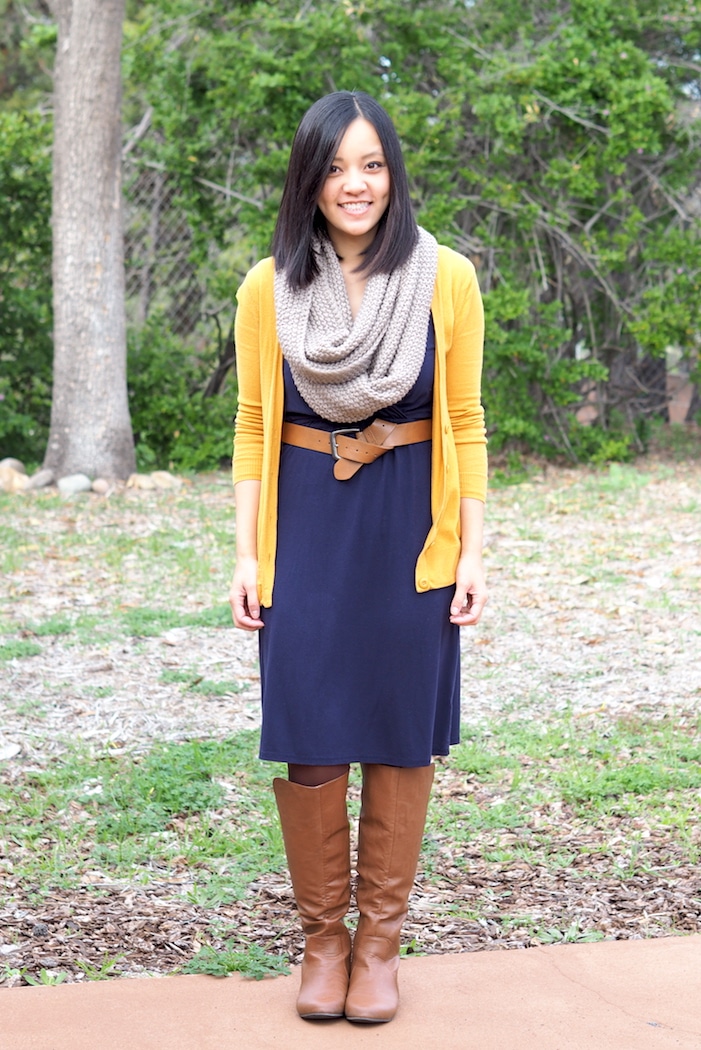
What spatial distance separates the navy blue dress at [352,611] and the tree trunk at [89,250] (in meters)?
6.60

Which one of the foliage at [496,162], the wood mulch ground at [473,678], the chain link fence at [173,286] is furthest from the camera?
the chain link fence at [173,286]

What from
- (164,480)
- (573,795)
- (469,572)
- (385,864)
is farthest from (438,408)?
(164,480)

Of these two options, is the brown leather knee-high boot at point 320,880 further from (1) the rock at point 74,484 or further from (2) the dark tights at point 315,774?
(1) the rock at point 74,484

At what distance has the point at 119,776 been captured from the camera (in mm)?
3783

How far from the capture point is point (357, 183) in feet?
7.50

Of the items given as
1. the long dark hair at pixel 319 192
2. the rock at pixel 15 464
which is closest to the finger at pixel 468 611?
the long dark hair at pixel 319 192

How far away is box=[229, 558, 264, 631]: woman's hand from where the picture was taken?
242cm

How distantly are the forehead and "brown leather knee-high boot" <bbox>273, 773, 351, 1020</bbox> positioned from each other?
1.21 meters

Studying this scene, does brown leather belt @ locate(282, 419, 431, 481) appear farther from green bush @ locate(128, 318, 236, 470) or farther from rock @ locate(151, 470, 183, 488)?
green bush @ locate(128, 318, 236, 470)

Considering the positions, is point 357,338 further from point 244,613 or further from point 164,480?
point 164,480

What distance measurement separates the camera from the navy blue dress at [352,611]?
235cm

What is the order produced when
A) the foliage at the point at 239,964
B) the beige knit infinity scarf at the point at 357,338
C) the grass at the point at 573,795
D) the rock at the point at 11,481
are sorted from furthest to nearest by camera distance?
the rock at the point at 11,481
the grass at the point at 573,795
the foliage at the point at 239,964
the beige knit infinity scarf at the point at 357,338

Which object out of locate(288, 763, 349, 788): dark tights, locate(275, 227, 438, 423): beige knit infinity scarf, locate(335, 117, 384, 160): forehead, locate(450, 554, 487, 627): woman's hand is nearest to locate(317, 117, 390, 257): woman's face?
locate(335, 117, 384, 160): forehead

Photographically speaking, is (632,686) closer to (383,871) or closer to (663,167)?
(383,871)
